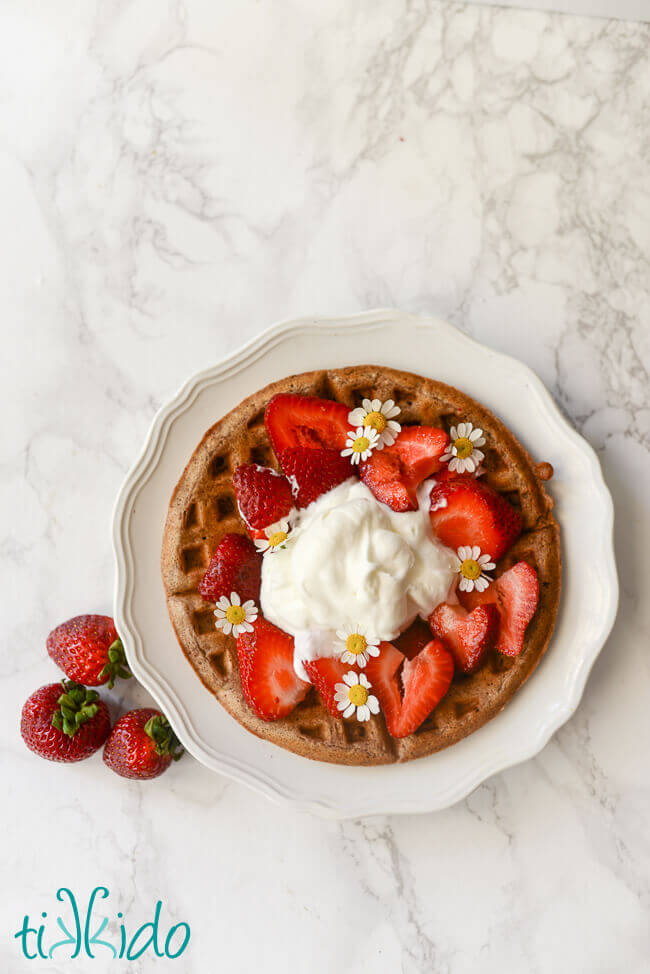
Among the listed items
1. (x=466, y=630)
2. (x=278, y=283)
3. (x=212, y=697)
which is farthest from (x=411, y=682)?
(x=278, y=283)

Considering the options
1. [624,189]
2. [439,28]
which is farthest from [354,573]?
[439,28]

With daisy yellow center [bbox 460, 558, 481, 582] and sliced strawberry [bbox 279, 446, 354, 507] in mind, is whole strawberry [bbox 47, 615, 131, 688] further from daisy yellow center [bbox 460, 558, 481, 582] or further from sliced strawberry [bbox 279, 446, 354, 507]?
daisy yellow center [bbox 460, 558, 481, 582]

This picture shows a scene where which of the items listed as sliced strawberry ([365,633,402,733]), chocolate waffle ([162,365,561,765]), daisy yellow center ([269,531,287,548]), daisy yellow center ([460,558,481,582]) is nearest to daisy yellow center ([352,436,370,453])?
chocolate waffle ([162,365,561,765])

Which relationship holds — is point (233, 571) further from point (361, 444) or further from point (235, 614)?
point (361, 444)

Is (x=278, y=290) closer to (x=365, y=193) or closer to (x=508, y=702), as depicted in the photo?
(x=365, y=193)

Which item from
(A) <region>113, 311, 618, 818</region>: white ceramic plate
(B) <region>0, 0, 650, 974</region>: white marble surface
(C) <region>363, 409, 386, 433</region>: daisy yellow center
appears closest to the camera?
(C) <region>363, 409, 386, 433</region>: daisy yellow center

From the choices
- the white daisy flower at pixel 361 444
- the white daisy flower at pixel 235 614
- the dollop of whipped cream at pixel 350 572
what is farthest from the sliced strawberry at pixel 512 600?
the white daisy flower at pixel 235 614
